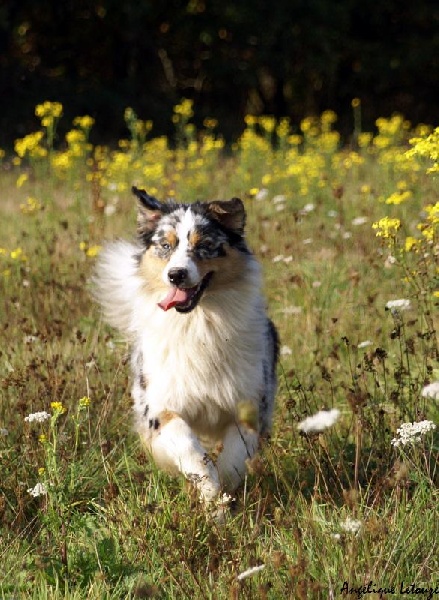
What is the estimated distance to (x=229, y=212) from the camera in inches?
188

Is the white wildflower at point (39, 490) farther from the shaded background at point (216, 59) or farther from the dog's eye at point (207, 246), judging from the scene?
the shaded background at point (216, 59)

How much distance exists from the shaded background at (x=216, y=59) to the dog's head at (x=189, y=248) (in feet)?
41.0

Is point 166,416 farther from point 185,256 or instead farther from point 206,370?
point 185,256

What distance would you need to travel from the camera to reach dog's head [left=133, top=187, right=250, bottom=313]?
14.6ft

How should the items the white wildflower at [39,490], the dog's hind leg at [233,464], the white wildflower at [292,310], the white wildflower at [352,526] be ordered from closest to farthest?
the white wildflower at [352,526], the white wildflower at [39,490], the dog's hind leg at [233,464], the white wildflower at [292,310]

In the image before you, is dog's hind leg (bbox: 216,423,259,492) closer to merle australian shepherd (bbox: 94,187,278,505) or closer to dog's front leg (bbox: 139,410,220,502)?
merle australian shepherd (bbox: 94,187,278,505)

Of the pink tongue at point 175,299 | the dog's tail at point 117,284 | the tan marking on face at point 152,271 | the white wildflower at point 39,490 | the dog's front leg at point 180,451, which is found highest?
the tan marking on face at point 152,271

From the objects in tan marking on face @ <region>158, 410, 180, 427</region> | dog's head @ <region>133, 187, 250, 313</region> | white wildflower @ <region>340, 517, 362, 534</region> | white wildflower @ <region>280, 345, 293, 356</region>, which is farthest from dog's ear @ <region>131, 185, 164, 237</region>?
white wildflower @ <region>340, 517, 362, 534</region>

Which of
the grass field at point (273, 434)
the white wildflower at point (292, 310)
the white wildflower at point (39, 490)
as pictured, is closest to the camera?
the grass field at point (273, 434)

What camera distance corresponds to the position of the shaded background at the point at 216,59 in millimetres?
18031

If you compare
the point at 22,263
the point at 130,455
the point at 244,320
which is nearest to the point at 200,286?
the point at 244,320

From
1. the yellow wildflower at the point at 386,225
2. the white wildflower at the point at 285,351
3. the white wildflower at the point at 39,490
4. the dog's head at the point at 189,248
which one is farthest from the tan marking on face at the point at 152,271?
the white wildflower at the point at 285,351

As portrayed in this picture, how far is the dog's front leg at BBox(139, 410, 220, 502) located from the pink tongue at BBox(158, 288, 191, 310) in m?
0.49

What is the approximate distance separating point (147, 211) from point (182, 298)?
659 mm
